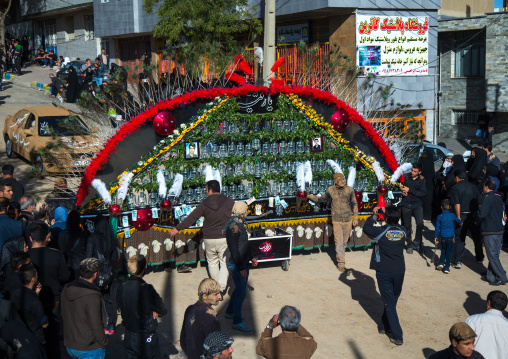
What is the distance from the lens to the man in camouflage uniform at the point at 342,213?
411 inches

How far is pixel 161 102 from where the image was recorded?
9.96 m

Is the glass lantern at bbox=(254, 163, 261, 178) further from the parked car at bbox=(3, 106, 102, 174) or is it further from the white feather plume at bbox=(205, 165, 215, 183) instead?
the parked car at bbox=(3, 106, 102, 174)

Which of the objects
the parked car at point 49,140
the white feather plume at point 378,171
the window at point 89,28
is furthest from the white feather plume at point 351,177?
Answer: the window at point 89,28

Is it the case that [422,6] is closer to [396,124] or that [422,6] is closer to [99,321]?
[396,124]

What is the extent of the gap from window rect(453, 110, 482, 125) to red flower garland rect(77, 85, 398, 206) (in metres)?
15.7

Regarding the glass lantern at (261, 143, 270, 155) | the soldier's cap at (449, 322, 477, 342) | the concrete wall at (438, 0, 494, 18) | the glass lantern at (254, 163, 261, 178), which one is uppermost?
the concrete wall at (438, 0, 494, 18)

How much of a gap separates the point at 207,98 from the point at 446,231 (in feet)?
15.4

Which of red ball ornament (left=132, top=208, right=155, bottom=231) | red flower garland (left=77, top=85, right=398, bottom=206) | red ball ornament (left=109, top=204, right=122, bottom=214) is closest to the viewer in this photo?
red ball ornament (left=109, top=204, right=122, bottom=214)

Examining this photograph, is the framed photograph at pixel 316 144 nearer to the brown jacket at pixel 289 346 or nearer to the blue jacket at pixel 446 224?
the blue jacket at pixel 446 224

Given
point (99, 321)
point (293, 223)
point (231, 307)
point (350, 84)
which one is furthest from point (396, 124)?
point (99, 321)

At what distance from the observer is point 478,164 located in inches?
499

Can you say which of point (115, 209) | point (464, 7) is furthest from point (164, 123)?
point (464, 7)

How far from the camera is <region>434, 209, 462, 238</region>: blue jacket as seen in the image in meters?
10.2

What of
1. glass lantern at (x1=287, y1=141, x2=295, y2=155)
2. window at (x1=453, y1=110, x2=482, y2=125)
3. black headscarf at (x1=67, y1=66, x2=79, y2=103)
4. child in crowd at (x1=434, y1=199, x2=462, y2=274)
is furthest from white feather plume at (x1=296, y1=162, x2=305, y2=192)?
window at (x1=453, y1=110, x2=482, y2=125)
